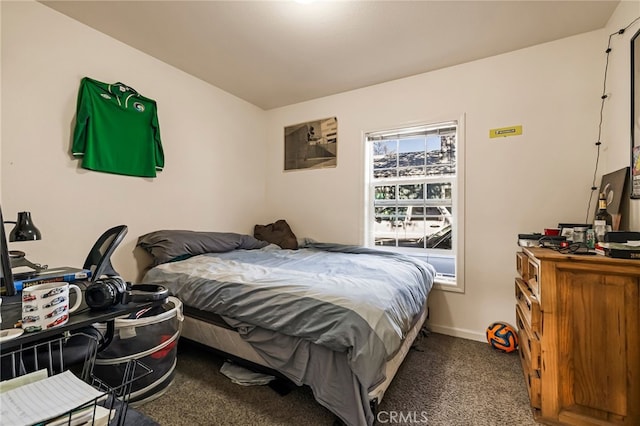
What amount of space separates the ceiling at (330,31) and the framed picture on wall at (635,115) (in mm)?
453

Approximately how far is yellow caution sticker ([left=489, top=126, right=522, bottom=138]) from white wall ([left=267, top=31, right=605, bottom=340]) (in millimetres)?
43

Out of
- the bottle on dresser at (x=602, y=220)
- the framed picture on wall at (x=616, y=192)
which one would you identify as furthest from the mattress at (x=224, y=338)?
the framed picture on wall at (x=616, y=192)

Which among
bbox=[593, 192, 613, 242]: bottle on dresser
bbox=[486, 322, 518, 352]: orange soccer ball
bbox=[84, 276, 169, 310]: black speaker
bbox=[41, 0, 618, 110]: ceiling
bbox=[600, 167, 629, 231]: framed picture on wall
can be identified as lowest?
bbox=[486, 322, 518, 352]: orange soccer ball

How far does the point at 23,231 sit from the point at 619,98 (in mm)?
3550

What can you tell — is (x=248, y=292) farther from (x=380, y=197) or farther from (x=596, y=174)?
(x=596, y=174)

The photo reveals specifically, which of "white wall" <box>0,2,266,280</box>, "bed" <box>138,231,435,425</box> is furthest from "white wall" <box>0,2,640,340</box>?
"bed" <box>138,231,435,425</box>

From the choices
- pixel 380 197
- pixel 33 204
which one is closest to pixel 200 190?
pixel 33 204

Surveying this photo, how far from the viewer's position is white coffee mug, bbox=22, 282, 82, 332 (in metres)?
0.71

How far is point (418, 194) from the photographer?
2.87m

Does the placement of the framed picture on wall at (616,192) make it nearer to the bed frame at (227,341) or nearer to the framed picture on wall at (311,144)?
the bed frame at (227,341)

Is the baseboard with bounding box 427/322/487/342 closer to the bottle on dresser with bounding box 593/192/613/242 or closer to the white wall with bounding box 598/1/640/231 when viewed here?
the bottle on dresser with bounding box 593/192/613/242

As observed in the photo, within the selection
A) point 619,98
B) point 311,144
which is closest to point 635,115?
point 619,98

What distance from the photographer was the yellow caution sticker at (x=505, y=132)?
7.67 feet

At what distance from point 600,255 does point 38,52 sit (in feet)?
11.7
